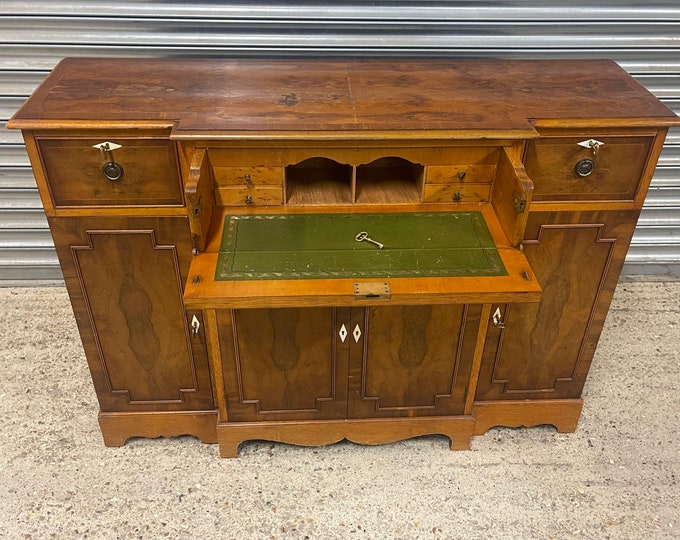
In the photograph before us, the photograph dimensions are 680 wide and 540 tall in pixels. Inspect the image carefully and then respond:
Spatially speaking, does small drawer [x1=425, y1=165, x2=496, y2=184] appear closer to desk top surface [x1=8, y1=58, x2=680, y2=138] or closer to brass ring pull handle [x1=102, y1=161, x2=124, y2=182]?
desk top surface [x1=8, y1=58, x2=680, y2=138]

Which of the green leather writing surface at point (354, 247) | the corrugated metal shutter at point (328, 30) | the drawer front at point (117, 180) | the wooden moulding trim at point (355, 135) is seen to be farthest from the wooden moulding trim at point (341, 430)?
the corrugated metal shutter at point (328, 30)

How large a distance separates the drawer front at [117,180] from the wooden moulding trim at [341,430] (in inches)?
42.1

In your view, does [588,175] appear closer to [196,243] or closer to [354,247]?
[354,247]

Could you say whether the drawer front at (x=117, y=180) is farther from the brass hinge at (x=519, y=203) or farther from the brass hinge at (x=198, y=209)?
the brass hinge at (x=519, y=203)

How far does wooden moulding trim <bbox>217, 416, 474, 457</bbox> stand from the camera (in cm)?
274

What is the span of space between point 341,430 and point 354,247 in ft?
3.21

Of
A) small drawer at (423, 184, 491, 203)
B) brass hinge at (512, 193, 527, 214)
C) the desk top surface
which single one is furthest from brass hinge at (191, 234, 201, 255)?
brass hinge at (512, 193, 527, 214)

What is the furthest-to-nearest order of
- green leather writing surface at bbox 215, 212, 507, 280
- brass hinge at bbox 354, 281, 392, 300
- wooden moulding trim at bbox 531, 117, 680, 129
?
wooden moulding trim at bbox 531, 117, 680, 129 → green leather writing surface at bbox 215, 212, 507, 280 → brass hinge at bbox 354, 281, 392, 300

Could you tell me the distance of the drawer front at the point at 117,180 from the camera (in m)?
2.16

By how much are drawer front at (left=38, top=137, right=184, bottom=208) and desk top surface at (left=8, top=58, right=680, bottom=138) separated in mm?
85

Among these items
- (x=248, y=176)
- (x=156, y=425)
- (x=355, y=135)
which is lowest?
(x=156, y=425)

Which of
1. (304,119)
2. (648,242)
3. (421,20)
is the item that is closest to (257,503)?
(304,119)

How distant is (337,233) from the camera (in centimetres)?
226

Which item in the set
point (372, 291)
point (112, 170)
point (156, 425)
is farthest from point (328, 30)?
point (156, 425)
